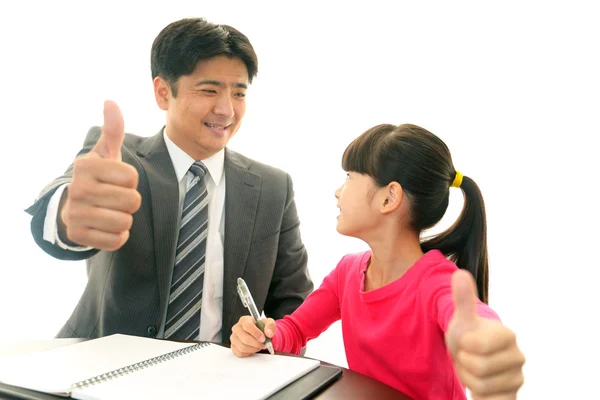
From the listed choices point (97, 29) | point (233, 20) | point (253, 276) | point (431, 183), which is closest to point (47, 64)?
point (97, 29)

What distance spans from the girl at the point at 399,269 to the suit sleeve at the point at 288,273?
0.37m

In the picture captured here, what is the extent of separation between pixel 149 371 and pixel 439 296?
52 cm

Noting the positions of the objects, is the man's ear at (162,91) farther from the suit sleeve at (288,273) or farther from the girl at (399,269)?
the girl at (399,269)

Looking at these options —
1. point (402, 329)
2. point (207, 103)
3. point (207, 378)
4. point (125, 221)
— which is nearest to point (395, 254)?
point (402, 329)

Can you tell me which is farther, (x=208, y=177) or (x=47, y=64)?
(x=47, y=64)

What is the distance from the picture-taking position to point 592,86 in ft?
5.28

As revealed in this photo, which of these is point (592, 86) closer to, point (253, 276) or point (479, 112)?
point (479, 112)

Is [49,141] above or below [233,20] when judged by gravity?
below

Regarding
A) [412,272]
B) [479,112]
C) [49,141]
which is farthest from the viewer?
[49,141]

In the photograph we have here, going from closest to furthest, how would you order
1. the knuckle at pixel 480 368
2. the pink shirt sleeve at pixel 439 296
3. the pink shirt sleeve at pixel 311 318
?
the knuckle at pixel 480 368, the pink shirt sleeve at pixel 439 296, the pink shirt sleeve at pixel 311 318

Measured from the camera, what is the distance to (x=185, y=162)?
1.48 meters

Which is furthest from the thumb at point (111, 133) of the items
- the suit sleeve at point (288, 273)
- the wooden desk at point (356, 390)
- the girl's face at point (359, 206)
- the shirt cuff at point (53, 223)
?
the suit sleeve at point (288, 273)

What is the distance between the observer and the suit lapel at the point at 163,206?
1.34 metres

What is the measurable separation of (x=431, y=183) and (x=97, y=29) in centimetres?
147
